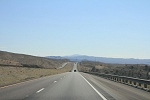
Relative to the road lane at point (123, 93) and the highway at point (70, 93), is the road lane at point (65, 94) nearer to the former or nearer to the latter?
the highway at point (70, 93)

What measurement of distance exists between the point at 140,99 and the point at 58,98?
172 inches

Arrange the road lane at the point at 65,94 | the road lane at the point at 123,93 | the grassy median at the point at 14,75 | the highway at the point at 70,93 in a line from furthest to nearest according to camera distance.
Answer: the grassy median at the point at 14,75, the road lane at the point at 123,93, the highway at the point at 70,93, the road lane at the point at 65,94

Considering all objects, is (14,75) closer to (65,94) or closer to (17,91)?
(17,91)

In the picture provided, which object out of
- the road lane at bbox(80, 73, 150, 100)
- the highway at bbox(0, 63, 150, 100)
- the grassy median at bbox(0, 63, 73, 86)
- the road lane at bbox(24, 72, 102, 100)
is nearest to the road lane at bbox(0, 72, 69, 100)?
the highway at bbox(0, 63, 150, 100)

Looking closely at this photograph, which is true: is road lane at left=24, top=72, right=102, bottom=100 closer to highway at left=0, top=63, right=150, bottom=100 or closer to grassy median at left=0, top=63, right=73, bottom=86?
highway at left=0, top=63, right=150, bottom=100

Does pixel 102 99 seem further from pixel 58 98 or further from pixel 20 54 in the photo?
pixel 20 54

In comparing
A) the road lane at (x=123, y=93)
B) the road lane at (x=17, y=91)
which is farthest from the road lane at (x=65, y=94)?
the road lane at (x=123, y=93)

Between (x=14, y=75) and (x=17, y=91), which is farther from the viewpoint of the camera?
(x=14, y=75)

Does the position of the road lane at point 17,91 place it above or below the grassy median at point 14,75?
below

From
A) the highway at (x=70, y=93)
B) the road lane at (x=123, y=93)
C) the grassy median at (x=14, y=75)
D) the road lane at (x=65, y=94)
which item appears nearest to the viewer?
the road lane at (x=65, y=94)

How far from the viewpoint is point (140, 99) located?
15.1m

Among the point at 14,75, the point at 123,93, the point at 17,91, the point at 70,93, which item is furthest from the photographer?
the point at 14,75

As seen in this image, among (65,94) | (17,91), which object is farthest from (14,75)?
(65,94)

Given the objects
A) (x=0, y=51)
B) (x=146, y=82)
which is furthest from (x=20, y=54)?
(x=146, y=82)
